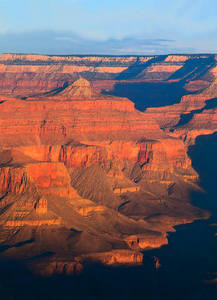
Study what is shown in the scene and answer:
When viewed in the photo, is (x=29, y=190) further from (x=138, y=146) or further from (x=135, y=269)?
(x=138, y=146)

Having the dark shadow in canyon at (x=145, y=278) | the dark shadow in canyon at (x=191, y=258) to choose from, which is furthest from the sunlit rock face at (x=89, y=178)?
the dark shadow in canyon at (x=191, y=258)

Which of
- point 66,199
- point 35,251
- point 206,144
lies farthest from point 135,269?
point 206,144

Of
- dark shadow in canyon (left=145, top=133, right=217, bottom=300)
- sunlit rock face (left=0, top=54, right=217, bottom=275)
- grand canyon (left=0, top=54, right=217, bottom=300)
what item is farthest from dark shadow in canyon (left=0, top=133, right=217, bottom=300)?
sunlit rock face (left=0, top=54, right=217, bottom=275)

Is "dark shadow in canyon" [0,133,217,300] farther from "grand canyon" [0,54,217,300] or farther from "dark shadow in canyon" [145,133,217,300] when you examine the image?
"grand canyon" [0,54,217,300]

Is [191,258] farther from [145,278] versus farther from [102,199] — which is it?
[102,199]

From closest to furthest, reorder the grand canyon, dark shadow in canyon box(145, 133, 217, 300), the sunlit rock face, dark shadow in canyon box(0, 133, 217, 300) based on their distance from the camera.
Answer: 1. dark shadow in canyon box(0, 133, 217, 300)
2. the grand canyon
3. dark shadow in canyon box(145, 133, 217, 300)
4. the sunlit rock face
